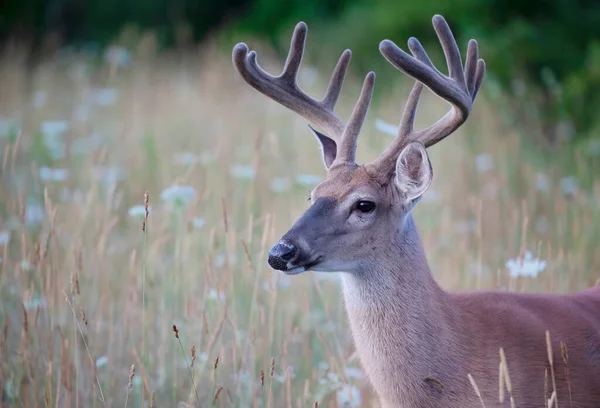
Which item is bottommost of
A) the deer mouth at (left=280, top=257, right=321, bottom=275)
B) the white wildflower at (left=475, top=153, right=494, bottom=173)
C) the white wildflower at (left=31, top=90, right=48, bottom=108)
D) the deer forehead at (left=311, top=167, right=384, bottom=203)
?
the deer mouth at (left=280, top=257, right=321, bottom=275)

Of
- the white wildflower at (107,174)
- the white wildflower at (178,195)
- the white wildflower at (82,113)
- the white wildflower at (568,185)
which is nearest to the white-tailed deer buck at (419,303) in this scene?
the white wildflower at (178,195)

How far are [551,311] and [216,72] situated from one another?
336 inches

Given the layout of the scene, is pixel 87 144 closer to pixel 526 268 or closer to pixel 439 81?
pixel 526 268

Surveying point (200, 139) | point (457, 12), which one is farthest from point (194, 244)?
point (457, 12)

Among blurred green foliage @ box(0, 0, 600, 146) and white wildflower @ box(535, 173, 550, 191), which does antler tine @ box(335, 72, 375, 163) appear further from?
white wildflower @ box(535, 173, 550, 191)

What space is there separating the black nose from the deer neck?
1.05ft

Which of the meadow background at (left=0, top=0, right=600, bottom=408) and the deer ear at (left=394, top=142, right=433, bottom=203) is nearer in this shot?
the deer ear at (left=394, top=142, right=433, bottom=203)

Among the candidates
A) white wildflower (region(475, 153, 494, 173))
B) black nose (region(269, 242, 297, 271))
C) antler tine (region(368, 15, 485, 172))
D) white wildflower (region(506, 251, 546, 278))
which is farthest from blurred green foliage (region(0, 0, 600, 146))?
black nose (region(269, 242, 297, 271))

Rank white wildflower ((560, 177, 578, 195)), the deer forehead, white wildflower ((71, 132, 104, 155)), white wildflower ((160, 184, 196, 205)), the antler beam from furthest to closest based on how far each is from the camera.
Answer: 1. white wildflower ((71, 132, 104, 155))
2. white wildflower ((560, 177, 578, 195))
3. white wildflower ((160, 184, 196, 205))
4. the antler beam
5. the deer forehead

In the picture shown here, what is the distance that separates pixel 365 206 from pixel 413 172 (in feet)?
0.73

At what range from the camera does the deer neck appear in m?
3.06

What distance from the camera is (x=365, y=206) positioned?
3242 mm

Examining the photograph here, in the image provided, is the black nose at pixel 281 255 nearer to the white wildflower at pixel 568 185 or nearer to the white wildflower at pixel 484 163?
the white wildflower at pixel 568 185

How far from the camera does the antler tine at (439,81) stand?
302 cm
